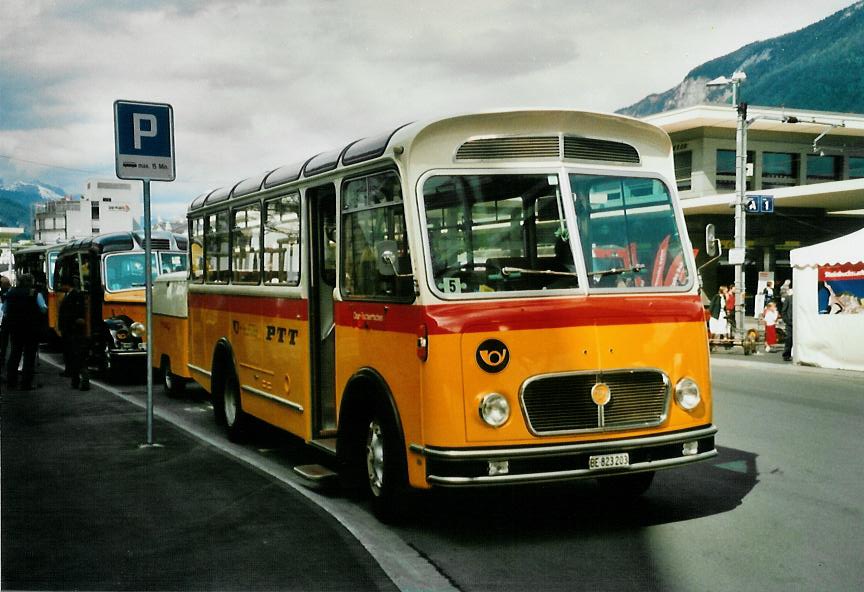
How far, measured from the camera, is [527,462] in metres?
5.96

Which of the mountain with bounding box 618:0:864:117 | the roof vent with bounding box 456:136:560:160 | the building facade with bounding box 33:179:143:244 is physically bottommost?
the roof vent with bounding box 456:136:560:160

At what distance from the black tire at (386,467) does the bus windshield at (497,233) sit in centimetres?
109

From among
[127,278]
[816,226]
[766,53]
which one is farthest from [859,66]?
[127,278]

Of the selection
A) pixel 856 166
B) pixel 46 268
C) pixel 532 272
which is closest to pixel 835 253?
pixel 532 272

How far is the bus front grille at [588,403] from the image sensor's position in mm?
6074

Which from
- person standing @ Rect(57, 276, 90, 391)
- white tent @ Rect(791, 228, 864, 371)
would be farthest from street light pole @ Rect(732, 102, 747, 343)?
person standing @ Rect(57, 276, 90, 391)

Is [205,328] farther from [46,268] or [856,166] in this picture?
[856,166]

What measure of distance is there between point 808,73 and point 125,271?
8272cm

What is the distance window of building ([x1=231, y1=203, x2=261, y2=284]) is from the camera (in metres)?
9.63

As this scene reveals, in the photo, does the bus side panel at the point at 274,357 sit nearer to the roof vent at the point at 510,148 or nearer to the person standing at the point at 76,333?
the roof vent at the point at 510,148

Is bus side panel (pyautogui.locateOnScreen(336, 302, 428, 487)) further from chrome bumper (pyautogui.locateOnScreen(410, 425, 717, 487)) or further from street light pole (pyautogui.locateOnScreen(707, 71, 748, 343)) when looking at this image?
street light pole (pyautogui.locateOnScreen(707, 71, 748, 343))

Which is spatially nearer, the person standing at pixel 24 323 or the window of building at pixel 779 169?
the person standing at pixel 24 323

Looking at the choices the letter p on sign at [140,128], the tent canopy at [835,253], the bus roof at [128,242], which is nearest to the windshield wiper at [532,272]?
the letter p on sign at [140,128]

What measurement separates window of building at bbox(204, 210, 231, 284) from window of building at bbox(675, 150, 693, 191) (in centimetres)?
3473
